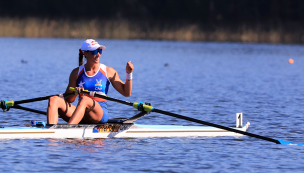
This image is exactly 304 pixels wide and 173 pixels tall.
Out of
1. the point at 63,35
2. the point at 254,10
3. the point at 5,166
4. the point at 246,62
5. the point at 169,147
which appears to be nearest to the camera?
the point at 5,166

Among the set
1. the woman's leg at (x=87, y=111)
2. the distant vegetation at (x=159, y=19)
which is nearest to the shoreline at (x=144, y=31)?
the distant vegetation at (x=159, y=19)

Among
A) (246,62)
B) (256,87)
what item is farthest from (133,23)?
(256,87)

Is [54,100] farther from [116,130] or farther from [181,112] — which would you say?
[181,112]

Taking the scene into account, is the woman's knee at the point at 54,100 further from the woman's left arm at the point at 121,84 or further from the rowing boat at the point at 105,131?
the woman's left arm at the point at 121,84

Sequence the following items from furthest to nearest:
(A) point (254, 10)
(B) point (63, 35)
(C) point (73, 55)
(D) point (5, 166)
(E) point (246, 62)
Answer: (A) point (254, 10) < (B) point (63, 35) < (C) point (73, 55) < (E) point (246, 62) < (D) point (5, 166)

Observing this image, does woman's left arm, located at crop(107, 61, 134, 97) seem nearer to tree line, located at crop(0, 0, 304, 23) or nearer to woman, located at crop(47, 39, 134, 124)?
woman, located at crop(47, 39, 134, 124)

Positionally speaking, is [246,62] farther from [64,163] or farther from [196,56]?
[64,163]

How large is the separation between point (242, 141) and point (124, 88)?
6.65 ft

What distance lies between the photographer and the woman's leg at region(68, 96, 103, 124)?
367 inches

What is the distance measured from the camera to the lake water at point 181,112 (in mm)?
8289

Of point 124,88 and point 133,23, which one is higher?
point 133,23

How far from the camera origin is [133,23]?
45.4 metres

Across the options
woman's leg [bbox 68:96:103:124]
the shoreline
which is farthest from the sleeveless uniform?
the shoreline

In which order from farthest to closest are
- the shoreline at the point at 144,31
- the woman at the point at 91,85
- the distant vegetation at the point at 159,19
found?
the distant vegetation at the point at 159,19 < the shoreline at the point at 144,31 < the woman at the point at 91,85
